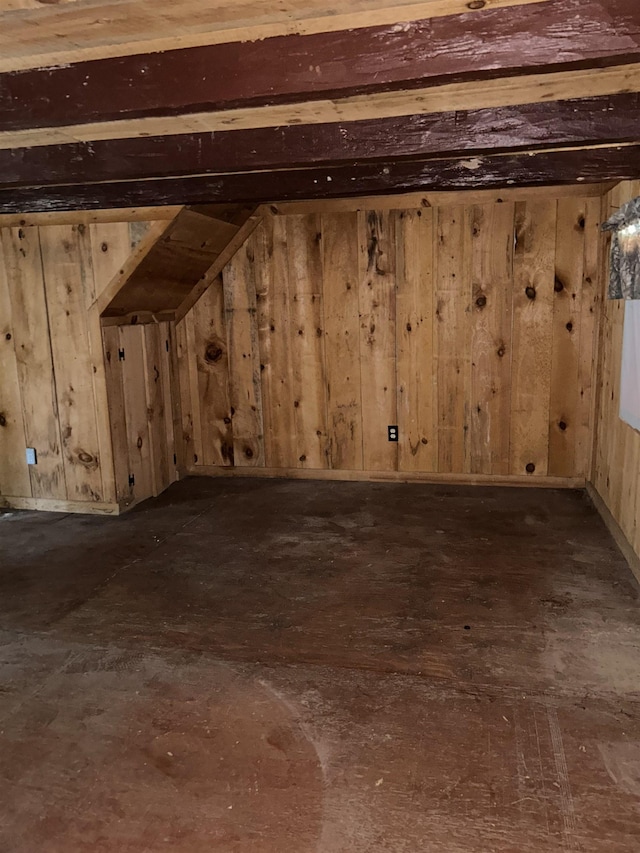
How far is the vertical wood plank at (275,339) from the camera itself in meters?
4.61

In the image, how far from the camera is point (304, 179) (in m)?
2.96

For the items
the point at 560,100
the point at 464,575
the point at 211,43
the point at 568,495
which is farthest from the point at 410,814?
the point at 568,495

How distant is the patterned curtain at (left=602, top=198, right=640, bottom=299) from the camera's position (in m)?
2.97

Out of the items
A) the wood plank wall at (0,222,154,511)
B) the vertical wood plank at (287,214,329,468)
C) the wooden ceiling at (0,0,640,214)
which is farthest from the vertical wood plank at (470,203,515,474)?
the wood plank wall at (0,222,154,511)

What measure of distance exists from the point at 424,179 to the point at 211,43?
5.10 ft

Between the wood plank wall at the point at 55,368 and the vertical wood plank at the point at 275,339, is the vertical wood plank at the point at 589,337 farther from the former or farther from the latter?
the wood plank wall at the point at 55,368

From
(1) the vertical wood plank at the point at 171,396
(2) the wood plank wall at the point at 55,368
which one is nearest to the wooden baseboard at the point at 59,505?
(2) the wood plank wall at the point at 55,368

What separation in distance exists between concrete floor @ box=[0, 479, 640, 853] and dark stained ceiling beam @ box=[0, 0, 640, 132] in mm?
1794

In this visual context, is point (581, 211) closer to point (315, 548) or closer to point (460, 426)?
point (460, 426)

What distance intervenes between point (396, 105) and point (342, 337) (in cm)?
258

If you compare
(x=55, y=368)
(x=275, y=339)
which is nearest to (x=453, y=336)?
(x=275, y=339)

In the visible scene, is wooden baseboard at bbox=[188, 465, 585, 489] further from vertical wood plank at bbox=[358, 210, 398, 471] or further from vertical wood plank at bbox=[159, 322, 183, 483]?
vertical wood plank at bbox=[159, 322, 183, 483]

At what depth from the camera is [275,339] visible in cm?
472

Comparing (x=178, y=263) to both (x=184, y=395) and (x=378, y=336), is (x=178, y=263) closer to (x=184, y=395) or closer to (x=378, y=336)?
(x=184, y=395)
